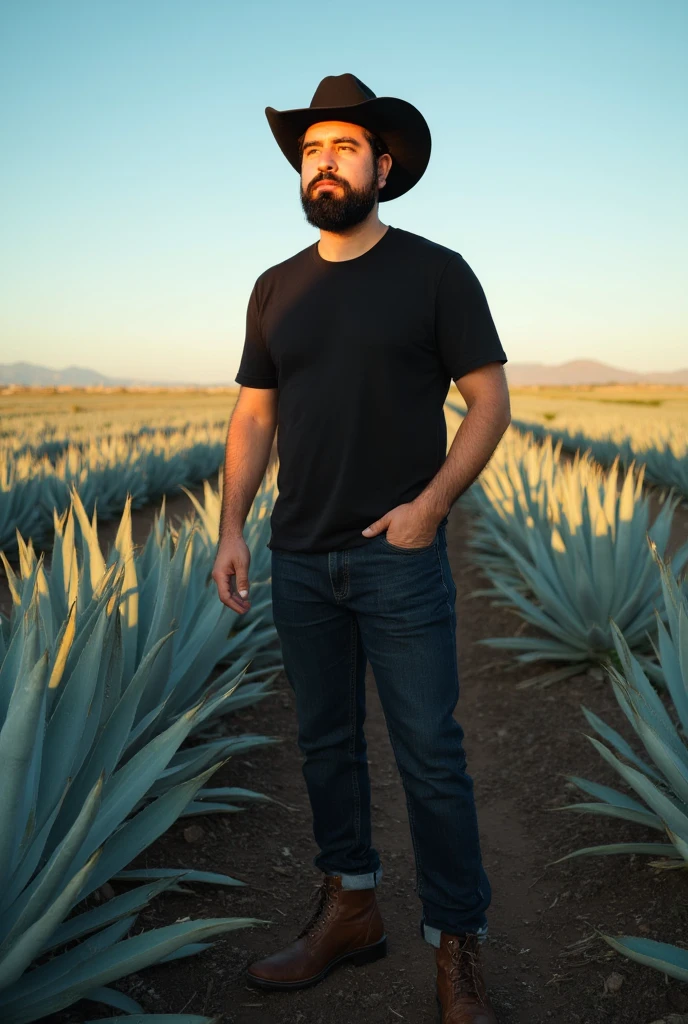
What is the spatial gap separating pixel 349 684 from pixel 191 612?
4.55 feet

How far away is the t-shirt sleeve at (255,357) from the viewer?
2.21 metres

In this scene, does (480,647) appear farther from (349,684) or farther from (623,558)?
(349,684)

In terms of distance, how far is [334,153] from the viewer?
6.65 ft

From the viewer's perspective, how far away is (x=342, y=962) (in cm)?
215

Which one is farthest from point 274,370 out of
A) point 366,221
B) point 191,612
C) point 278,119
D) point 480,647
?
point 480,647

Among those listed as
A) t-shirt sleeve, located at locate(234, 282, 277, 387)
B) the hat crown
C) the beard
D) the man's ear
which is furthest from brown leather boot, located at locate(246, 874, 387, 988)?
the hat crown

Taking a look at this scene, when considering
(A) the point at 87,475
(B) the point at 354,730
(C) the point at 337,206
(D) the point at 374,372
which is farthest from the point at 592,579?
(A) the point at 87,475

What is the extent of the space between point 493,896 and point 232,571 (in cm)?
129

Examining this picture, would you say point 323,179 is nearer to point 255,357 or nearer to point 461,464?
point 255,357

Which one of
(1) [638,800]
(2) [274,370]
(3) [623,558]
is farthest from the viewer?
(3) [623,558]

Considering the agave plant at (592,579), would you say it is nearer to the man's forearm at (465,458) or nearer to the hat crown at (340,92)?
the man's forearm at (465,458)

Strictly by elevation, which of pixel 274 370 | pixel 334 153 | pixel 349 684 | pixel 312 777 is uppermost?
pixel 334 153

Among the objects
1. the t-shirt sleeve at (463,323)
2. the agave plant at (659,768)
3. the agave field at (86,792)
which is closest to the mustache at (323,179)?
the t-shirt sleeve at (463,323)

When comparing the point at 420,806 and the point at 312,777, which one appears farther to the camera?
the point at 312,777
